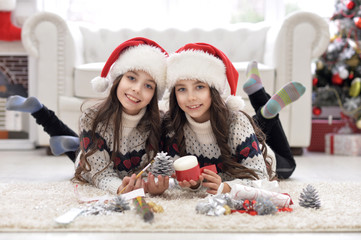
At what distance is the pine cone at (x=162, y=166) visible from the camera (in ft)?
4.37

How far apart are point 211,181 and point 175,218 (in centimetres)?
30

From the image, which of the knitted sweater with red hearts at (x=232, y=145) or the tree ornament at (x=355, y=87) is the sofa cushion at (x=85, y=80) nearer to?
the knitted sweater with red hearts at (x=232, y=145)

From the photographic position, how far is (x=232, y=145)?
154 cm

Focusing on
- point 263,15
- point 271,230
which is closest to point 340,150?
point 263,15

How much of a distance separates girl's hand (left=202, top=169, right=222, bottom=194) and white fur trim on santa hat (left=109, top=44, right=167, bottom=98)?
15.5 inches

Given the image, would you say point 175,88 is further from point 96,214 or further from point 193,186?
point 96,214

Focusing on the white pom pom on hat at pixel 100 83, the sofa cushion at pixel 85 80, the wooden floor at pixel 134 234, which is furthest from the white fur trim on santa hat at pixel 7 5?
the white pom pom on hat at pixel 100 83

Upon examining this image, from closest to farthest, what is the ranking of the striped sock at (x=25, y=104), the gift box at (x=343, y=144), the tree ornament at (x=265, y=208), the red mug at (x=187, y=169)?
1. the tree ornament at (x=265, y=208)
2. the red mug at (x=187, y=169)
3. the striped sock at (x=25, y=104)
4. the gift box at (x=343, y=144)

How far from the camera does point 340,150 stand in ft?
9.34

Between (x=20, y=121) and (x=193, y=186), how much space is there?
1.98 metres

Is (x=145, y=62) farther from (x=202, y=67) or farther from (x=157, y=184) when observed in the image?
(x=157, y=184)

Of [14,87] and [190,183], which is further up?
[14,87]

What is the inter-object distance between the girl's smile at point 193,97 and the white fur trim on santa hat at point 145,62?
8cm

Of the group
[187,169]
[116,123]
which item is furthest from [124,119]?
[187,169]
